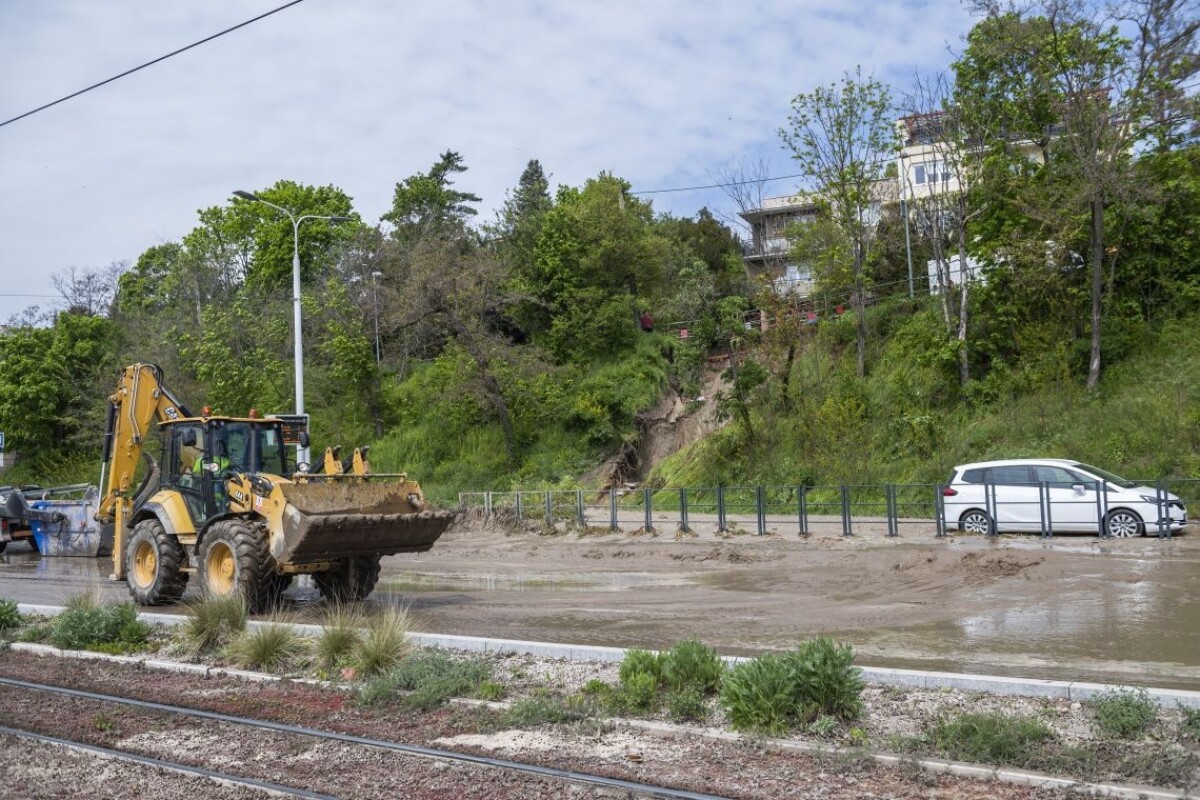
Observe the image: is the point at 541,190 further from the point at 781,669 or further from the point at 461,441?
the point at 781,669

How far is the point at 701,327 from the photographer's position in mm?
32969

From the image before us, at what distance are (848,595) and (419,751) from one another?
9.55 meters

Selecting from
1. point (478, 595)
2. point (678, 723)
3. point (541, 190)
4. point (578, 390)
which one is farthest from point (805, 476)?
point (541, 190)

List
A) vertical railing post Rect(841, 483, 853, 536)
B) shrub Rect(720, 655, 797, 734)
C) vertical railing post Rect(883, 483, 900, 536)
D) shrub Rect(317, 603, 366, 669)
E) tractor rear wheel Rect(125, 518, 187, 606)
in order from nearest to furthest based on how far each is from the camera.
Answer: shrub Rect(720, 655, 797, 734) < shrub Rect(317, 603, 366, 669) < tractor rear wheel Rect(125, 518, 187, 606) < vertical railing post Rect(883, 483, 900, 536) < vertical railing post Rect(841, 483, 853, 536)

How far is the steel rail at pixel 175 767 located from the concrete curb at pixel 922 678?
3.15 meters

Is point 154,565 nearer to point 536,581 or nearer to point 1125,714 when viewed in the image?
Answer: point 536,581

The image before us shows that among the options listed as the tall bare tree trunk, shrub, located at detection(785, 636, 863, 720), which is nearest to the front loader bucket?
shrub, located at detection(785, 636, 863, 720)

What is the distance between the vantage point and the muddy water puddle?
58.4 ft

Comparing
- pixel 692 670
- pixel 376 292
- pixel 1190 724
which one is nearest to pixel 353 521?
pixel 692 670

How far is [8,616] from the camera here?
13.6 meters

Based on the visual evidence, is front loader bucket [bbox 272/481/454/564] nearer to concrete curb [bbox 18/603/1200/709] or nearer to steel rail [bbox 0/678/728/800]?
concrete curb [bbox 18/603/1200/709]

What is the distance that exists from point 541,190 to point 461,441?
723 inches

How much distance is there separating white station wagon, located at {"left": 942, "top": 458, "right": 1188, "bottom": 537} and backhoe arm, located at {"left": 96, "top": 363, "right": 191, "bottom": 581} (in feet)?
51.5

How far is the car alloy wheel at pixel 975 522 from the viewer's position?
852 inches
